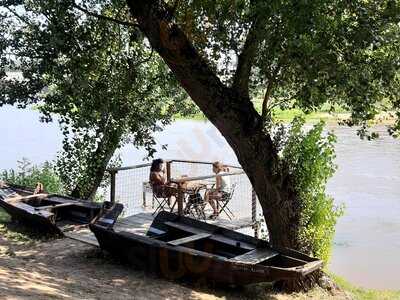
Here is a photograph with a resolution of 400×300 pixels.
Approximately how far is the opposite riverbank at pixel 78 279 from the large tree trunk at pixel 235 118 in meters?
1.20

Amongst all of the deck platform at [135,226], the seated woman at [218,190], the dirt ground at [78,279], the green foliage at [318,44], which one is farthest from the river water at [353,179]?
the green foliage at [318,44]

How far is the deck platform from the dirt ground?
30 cm

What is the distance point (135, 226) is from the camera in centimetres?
1068

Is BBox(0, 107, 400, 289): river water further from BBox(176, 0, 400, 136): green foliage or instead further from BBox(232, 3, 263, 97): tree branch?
BBox(232, 3, 263, 97): tree branch

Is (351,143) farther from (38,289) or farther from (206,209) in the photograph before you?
(38,289)

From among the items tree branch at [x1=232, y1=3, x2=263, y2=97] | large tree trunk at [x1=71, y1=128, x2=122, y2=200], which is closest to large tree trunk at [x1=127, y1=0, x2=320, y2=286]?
tree branch at [x1=232, y1=3, x2=263, y2=97]

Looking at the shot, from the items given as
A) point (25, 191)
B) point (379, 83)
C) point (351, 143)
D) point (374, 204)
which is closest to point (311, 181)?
point (379, 83)

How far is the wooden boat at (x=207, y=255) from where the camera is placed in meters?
7.22

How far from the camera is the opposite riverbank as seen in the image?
19.7 ft

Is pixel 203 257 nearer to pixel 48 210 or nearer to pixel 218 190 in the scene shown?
pixel 48 210

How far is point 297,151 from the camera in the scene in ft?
28.4

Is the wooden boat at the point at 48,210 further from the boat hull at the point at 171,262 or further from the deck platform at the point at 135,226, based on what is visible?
the boat hull at the point at 171,262

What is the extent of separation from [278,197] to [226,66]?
254 centimetres

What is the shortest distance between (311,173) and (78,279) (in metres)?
4.03
